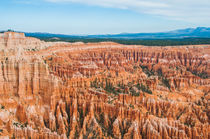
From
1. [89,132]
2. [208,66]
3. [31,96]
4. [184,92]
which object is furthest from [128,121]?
[208,66]

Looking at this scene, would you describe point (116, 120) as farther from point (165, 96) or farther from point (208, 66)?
point (208, 66)

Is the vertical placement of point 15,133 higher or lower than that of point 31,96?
lower

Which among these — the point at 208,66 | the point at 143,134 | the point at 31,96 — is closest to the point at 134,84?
the point at 143,134

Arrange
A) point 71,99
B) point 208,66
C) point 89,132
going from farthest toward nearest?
1. point 208,66
2. point 71,99
3. point 89,132

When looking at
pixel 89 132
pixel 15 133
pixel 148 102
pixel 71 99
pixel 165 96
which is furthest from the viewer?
pixel 165 96

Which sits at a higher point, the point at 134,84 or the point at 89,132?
the point at 134,84

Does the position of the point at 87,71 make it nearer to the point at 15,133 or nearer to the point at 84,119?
the point at 84,119

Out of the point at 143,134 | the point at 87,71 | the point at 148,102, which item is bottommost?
the point at 143,134

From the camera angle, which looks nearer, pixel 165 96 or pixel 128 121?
pixel 128 121

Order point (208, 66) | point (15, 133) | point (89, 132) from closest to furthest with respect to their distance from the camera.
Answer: point (15, 133), point (89, 132), point (208, 66)
